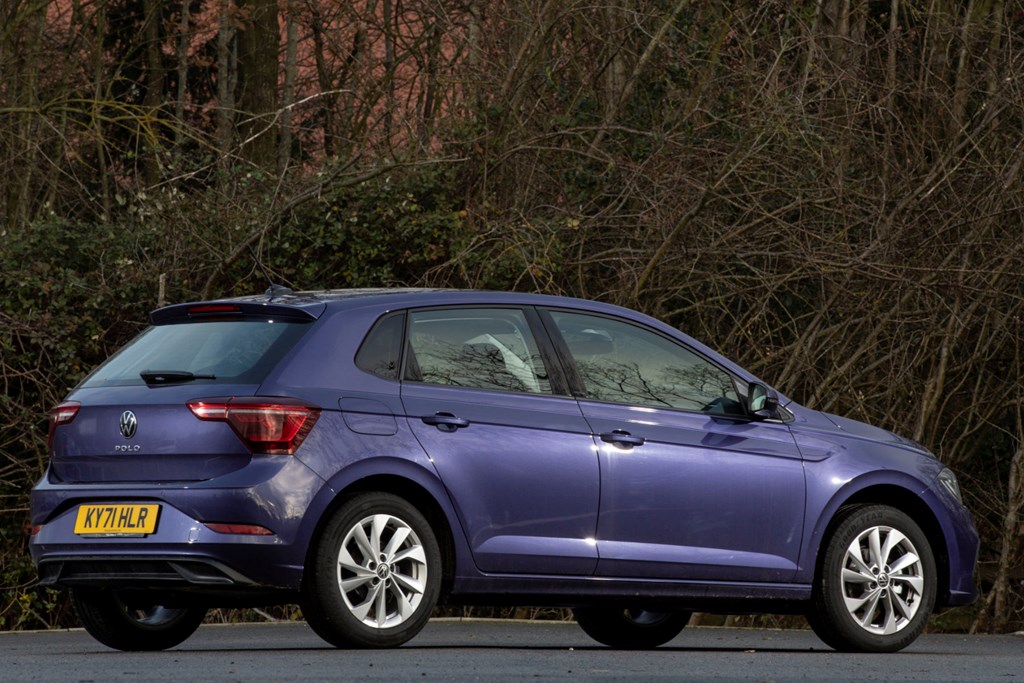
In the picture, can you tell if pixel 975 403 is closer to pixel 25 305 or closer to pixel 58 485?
pixel 25 305

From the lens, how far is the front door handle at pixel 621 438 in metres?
8.71

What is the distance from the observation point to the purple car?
788 centimetres

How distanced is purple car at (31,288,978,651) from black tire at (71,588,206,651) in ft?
0.05

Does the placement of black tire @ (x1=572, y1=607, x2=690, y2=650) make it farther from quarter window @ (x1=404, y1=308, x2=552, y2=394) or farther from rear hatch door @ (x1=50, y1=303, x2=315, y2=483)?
rear hatch door @ (x1=50, y1=303, x2=315, y2=483)

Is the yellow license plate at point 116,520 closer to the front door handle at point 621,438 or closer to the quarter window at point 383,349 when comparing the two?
the quarter window at point 383,349

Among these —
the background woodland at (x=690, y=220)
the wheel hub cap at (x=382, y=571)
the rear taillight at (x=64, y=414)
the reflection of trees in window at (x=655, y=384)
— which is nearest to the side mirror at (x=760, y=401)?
the reflection of trees in window at (x=655, y=384)

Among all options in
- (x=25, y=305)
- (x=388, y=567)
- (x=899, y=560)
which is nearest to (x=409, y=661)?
(x=388, y=567)

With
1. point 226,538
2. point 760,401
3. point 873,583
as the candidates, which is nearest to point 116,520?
point 226,538

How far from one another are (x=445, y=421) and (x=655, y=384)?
133 centimetres

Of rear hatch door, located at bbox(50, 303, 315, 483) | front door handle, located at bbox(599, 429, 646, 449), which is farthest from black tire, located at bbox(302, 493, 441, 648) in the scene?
front door handle, located at bbox(599, 429, 646, 449)

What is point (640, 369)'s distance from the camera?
909 centimetres

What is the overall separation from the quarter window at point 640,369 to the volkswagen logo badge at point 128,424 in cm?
214

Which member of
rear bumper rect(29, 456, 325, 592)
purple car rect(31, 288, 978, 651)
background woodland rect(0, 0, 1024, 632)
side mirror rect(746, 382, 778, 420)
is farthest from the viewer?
background woodland rect(0, 0, 1024, 632)

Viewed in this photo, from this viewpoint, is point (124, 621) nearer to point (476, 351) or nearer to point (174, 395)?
point (174, 395)
